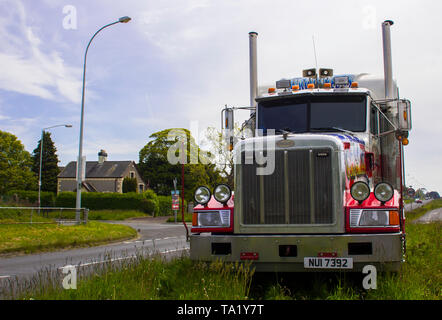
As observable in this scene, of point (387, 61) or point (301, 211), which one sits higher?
point (387, 61)

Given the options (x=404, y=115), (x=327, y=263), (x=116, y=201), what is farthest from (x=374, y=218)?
(x=116, y=201)

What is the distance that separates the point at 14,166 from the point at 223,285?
218ft

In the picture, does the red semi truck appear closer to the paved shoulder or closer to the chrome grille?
the chrome grille

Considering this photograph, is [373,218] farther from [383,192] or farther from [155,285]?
[155,285]

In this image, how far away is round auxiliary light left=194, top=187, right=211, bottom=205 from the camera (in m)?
6.29

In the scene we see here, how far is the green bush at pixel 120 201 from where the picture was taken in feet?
160

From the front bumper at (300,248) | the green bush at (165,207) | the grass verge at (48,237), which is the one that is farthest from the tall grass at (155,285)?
the green bush at (165,207)

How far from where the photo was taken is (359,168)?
6.58 m

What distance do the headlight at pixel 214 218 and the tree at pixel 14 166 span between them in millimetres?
63211

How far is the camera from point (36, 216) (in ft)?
65.6

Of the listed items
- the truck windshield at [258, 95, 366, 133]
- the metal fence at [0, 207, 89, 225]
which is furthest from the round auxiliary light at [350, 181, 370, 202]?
the metal fence at [0, 207, 89, 225]

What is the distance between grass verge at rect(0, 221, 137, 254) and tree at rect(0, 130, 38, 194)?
156 feet

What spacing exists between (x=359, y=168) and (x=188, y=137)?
2456 inches
